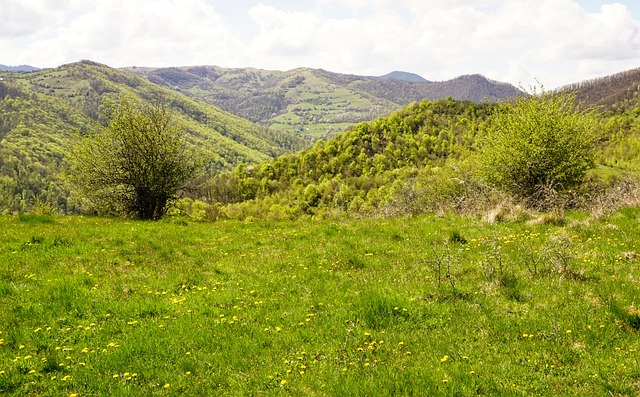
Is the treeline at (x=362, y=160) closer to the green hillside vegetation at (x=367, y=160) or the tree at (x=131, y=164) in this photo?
the green hillside vegetation at (x=367, y=160)

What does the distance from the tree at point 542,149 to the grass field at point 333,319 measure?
56.0ft

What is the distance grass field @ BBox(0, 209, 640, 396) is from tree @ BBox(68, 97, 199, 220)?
1596 centimetres

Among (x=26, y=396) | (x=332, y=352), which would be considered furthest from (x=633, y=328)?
→ (x=26, y=396)

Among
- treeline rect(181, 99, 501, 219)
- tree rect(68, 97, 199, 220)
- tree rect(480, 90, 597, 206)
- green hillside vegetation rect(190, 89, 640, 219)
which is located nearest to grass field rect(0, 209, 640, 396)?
tree rect(68, 97, 199, 220)

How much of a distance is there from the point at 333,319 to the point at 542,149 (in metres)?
28.3

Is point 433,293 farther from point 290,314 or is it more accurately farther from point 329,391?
point 329,391

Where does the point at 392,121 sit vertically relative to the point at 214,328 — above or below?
above

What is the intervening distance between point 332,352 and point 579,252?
30.0ft

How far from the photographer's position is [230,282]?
12.4 m

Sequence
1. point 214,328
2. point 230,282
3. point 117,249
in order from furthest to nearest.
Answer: point 117,249 < point 230,282 < point 214,328

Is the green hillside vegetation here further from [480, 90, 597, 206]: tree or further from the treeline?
[480, 90, 597, 206]: tree

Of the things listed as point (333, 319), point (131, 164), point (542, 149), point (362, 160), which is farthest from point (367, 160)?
point (333, 319)

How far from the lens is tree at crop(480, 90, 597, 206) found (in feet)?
105

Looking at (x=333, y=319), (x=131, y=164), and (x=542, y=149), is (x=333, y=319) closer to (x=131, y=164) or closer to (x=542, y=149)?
(x=131, y=164)
